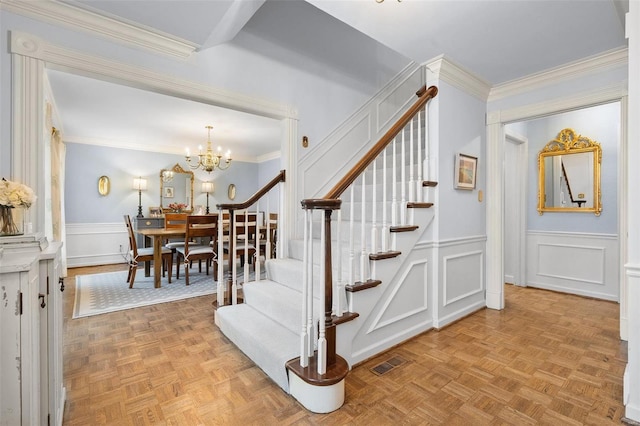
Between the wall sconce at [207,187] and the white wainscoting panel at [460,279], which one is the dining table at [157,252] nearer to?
the wall sconce at [207,187]

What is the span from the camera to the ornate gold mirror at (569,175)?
12.7 ft

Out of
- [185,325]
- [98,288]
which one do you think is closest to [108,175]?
[98,288]

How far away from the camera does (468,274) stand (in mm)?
3191

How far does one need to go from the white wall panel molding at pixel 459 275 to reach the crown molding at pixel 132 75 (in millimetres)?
2272

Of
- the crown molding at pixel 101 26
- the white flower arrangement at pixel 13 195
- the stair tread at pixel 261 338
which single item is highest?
the crown molding at pixel 101 26

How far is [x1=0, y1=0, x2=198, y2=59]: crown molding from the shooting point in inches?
76.0

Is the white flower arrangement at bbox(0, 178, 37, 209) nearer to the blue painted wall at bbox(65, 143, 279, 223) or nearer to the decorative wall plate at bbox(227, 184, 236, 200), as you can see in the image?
the blue painted wall at bbox(65, 143, 279, 223)

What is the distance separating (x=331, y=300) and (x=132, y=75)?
2.19 m

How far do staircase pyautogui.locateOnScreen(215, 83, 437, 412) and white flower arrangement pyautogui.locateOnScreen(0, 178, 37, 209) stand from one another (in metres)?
1.36

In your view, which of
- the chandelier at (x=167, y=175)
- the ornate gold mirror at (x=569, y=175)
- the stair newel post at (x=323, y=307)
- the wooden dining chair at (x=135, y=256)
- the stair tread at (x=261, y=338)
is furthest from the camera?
the chandelier at (x=167, y=175)

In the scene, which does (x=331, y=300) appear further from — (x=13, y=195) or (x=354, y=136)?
(x=354, y=136)

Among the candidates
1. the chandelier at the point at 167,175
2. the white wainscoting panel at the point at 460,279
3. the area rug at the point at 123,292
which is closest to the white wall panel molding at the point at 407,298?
the white wainscoting panel at the point at 460,279

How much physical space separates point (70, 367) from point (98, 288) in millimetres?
2360

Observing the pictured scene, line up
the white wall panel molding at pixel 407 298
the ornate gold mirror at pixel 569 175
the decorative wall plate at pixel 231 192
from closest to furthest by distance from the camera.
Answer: the white wall panel molding at pixel 407 298
the ornate gold mirror at pixel 569 175
the decorative wall plate at pixel 231 192
